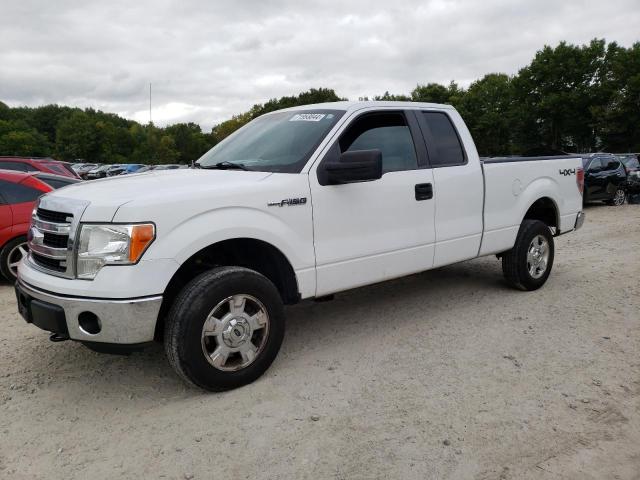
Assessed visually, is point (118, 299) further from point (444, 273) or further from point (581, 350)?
point (444, 273)

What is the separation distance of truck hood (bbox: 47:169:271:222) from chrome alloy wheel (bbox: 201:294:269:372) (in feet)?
2.43

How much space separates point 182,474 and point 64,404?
1.22m

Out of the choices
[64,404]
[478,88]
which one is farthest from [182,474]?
[478,88]

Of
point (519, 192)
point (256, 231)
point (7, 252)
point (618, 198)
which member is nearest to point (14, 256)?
point (7, 252)

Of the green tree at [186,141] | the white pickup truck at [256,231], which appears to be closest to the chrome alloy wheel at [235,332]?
the white pickup truck at [256,231]

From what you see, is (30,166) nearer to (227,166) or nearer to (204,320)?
(227,166)

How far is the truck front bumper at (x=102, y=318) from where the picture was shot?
2984 mm

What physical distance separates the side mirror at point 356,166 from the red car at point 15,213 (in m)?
4.42

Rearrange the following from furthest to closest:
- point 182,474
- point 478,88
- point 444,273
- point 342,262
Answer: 1. point 478,88
2. point 444,273
3. point 342,262
4. point 182,474

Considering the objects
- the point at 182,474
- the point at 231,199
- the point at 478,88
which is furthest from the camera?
the point at 478,88

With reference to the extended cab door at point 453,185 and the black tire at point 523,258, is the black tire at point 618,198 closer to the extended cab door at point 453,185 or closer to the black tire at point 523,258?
the black tire at point 523,258

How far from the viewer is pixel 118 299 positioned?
297 centimetres

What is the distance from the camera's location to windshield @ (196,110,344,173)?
3865mm

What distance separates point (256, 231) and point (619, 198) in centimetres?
1620
